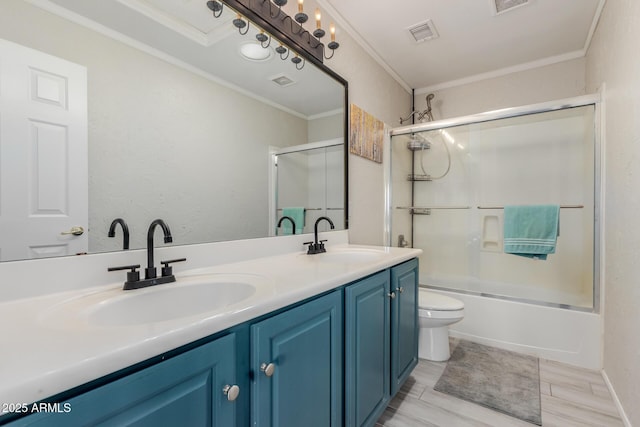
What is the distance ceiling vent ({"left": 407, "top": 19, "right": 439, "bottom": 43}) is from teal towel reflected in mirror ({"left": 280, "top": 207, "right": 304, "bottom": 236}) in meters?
1.68

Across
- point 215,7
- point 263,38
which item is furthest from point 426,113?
point 215,7

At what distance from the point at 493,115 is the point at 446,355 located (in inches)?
74.0

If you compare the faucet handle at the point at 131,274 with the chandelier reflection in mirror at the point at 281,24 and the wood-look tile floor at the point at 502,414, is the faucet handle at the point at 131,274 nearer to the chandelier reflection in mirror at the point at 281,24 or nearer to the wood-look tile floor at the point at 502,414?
the chandelier reflection in mirror at the point at 281,24

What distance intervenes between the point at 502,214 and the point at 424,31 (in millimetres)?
1710

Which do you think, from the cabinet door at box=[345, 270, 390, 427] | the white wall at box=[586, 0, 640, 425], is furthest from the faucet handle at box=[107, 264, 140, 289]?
the white wall at box=[586, 0, 640, 425]

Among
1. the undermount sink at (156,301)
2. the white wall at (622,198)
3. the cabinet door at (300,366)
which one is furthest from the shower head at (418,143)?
the undermount sink at (156,301)

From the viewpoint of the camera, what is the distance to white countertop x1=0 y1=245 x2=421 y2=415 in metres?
0.41

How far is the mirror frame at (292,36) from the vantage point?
1.36 metres

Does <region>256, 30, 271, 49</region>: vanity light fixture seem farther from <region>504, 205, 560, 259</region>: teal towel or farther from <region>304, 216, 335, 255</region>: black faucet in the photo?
<region>504, 205, 560, 259</region>: teal towel

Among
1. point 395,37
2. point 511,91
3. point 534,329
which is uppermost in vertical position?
point 395,37

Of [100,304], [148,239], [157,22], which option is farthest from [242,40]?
[100,304]

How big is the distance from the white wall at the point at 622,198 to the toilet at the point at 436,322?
778 millimetres

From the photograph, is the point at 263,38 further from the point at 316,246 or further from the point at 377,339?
the point at 377,339

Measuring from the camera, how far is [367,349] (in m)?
1.22
